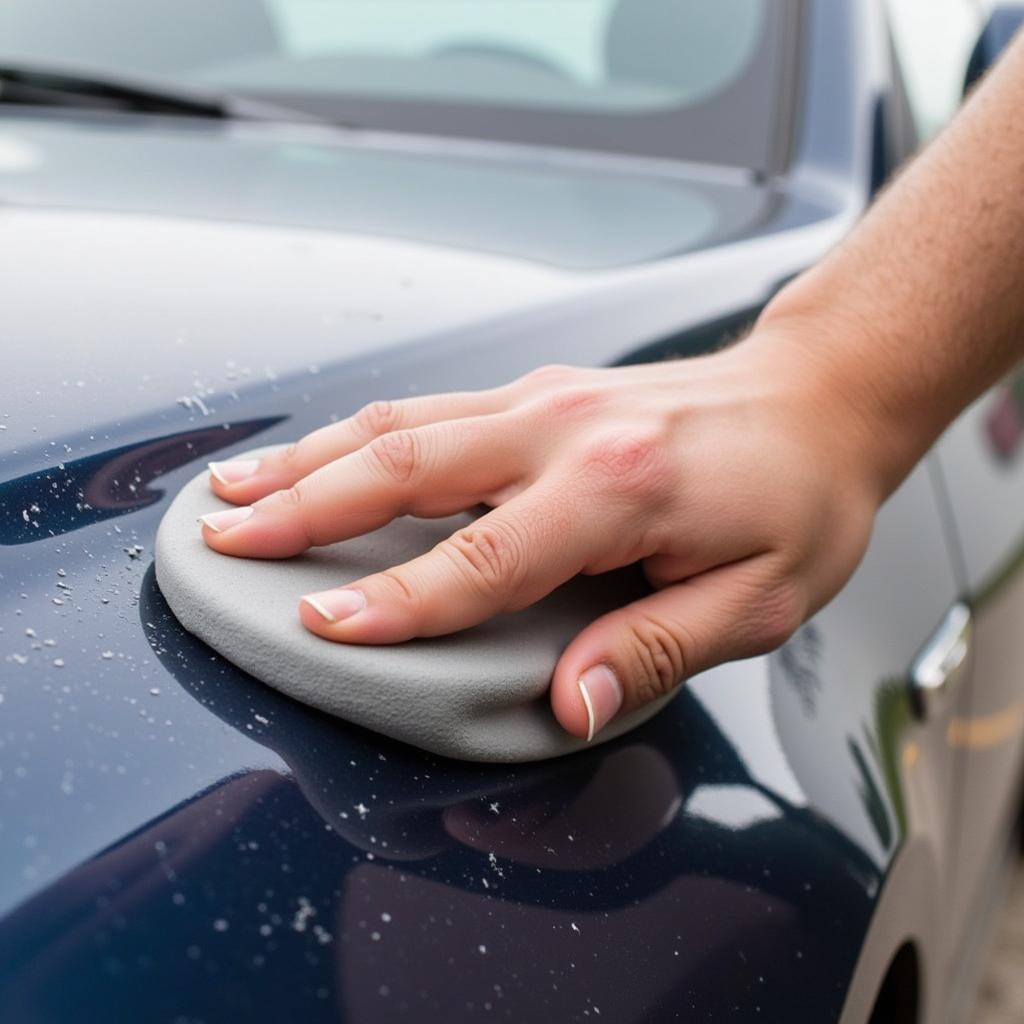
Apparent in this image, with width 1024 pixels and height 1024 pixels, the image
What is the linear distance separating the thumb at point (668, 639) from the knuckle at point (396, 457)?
15 centimetres

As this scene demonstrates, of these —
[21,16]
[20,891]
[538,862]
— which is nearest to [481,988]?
[538,862]

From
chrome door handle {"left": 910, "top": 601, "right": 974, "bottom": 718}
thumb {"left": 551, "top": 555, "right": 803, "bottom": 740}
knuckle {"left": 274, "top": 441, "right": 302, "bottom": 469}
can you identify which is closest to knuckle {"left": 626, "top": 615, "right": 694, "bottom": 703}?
thumb {"left": 551, "top": 555, "right": 803, "bottom": 740}

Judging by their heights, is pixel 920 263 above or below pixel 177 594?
above

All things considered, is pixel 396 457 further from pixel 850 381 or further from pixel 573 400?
pixel 850 381

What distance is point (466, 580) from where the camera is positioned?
77 centimetres

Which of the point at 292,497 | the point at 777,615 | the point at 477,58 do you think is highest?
the point at 477,58

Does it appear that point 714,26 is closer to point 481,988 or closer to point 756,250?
point 756,250

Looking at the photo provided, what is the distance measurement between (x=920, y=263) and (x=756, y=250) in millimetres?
323

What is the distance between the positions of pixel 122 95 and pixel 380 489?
4.03 ft

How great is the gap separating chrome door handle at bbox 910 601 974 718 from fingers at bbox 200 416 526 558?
1.94 feet

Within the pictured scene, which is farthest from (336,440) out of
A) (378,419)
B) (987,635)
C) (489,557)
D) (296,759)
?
(987,635)

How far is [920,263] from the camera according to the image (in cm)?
114

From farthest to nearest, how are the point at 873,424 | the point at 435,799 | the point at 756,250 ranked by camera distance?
the point at 756,250
the point at 873,424
the point at 435,799

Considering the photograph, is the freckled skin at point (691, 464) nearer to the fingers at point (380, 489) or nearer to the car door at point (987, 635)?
the fingers at point (380, 489)
